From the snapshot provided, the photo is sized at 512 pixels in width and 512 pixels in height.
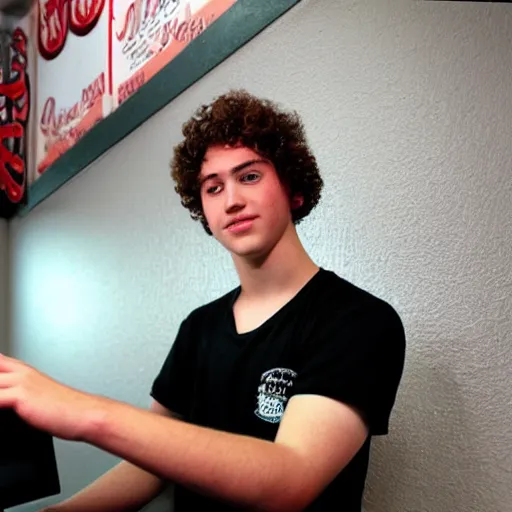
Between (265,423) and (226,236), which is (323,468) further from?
(226,236)

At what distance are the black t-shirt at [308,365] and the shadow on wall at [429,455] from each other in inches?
3.6

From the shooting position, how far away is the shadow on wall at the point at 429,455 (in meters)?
0.66

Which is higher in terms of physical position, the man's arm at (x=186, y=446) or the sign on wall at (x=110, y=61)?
the sign on wall at (x=110, y=61)

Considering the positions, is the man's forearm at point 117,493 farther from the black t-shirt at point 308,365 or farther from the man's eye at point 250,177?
the man's eye at point 250,177

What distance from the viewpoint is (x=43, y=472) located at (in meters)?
0.67

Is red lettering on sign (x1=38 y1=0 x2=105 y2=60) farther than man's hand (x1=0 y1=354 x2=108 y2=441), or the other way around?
red lettering on sign (x1=38 y1=0 x2=105 y2=60)

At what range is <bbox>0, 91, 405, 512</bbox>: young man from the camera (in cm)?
50

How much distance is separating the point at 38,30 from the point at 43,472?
1.56 m

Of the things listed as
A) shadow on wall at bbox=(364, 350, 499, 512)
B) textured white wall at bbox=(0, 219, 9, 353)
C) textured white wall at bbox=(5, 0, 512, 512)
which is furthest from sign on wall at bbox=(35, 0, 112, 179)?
shadow on wall at bbox=(364, 350, 499, 512)

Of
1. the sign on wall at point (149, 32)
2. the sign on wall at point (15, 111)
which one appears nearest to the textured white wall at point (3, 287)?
the sign on wall at point (15, 111)

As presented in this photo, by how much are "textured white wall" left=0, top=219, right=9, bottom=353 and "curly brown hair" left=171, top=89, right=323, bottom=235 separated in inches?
53.5

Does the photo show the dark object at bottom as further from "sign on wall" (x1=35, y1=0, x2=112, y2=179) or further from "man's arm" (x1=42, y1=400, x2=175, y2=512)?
"sign on wall" (x1=35, y1=0, x2=112, y2=179)

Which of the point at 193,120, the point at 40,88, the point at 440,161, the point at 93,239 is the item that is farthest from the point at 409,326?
the point at 40,88

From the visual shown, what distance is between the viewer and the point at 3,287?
1.99 m
